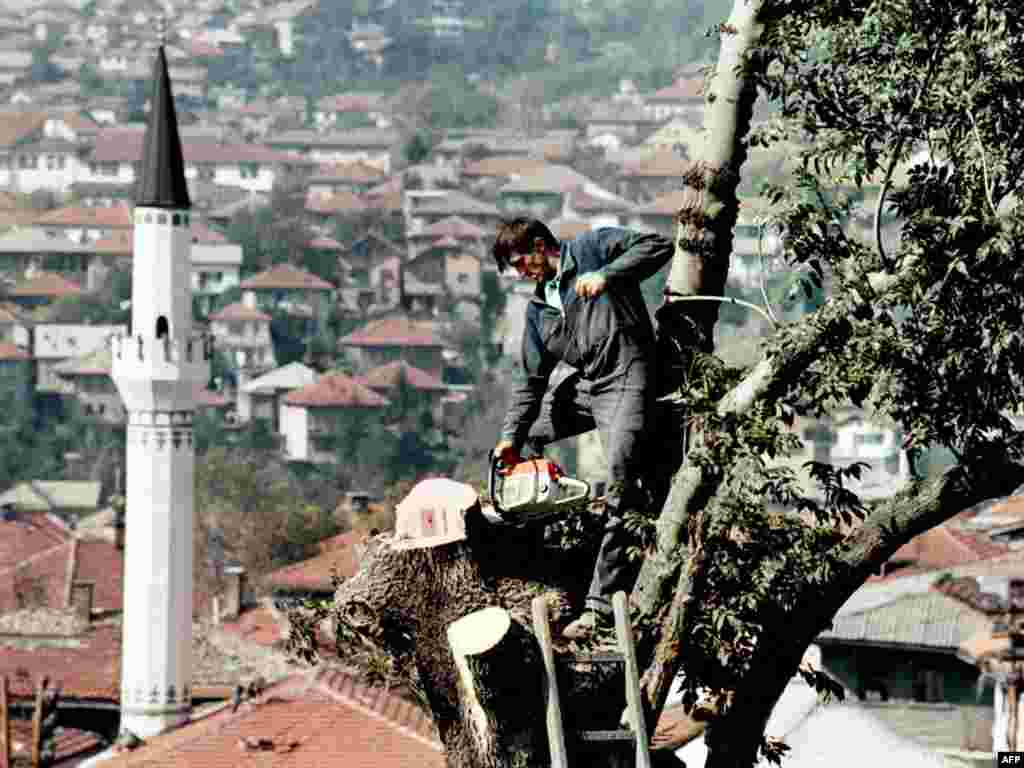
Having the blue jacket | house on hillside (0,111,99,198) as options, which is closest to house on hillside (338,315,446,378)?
house on hillside (0,111,99,198)

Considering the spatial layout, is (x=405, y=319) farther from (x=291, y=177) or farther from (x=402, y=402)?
(x=291, y=177)

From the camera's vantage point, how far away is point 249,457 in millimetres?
117562

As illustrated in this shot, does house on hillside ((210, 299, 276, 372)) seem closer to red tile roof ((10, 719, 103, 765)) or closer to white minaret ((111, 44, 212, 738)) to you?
white minaret ((111, 44, 212, 738))

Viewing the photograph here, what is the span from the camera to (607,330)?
830 cm

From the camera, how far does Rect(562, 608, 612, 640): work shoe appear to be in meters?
8.02

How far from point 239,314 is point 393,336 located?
8.20 metres

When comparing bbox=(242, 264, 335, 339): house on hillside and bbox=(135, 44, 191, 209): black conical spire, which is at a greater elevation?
bbox=(242, 264, 335, 339): house on hillside

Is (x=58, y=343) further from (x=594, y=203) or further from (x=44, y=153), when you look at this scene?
(x=44, y=153)

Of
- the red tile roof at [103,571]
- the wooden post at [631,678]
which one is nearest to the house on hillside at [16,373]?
the red tile roof at [103,571]

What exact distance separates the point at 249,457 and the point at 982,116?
10978 centimetres

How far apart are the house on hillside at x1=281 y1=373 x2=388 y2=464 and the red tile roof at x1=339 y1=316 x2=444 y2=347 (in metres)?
11.7

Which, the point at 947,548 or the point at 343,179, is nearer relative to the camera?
the point at 947,548

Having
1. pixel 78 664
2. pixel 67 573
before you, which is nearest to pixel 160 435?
pixel 78 664

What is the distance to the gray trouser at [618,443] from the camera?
816cm
